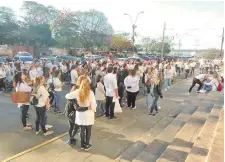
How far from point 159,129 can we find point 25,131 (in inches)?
149

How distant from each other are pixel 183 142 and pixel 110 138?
1.88 meters

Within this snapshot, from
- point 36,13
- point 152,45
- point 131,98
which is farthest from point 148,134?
point 152,45

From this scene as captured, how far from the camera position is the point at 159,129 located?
7.81 metres

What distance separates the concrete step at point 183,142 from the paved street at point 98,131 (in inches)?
35.7

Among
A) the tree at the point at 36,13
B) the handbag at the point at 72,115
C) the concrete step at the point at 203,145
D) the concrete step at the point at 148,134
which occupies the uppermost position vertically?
the tree at the point at 36,13

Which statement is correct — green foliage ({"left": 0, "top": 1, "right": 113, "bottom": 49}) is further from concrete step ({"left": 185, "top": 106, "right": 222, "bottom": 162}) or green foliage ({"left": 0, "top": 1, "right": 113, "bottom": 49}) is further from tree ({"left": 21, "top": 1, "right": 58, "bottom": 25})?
concrete step ({"left": 185, "top": 106, "right": 222, "bottom": 162})

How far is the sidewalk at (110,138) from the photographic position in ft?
18.6

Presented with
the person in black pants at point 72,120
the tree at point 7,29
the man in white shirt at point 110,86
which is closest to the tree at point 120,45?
the tree at point 7,29

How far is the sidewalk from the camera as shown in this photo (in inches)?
224

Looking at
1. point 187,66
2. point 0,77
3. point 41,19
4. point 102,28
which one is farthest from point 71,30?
point 0,77

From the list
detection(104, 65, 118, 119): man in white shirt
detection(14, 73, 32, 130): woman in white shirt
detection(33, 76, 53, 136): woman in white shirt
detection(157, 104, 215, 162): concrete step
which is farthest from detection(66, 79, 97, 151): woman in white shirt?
detection(104, 65, 118, 119): man in white shirt

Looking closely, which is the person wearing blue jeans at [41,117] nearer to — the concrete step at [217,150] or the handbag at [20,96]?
the handbag at [20,96]

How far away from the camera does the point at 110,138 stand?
6945 mm

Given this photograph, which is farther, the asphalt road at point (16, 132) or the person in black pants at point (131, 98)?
the person in black pants at point (131, 98)
